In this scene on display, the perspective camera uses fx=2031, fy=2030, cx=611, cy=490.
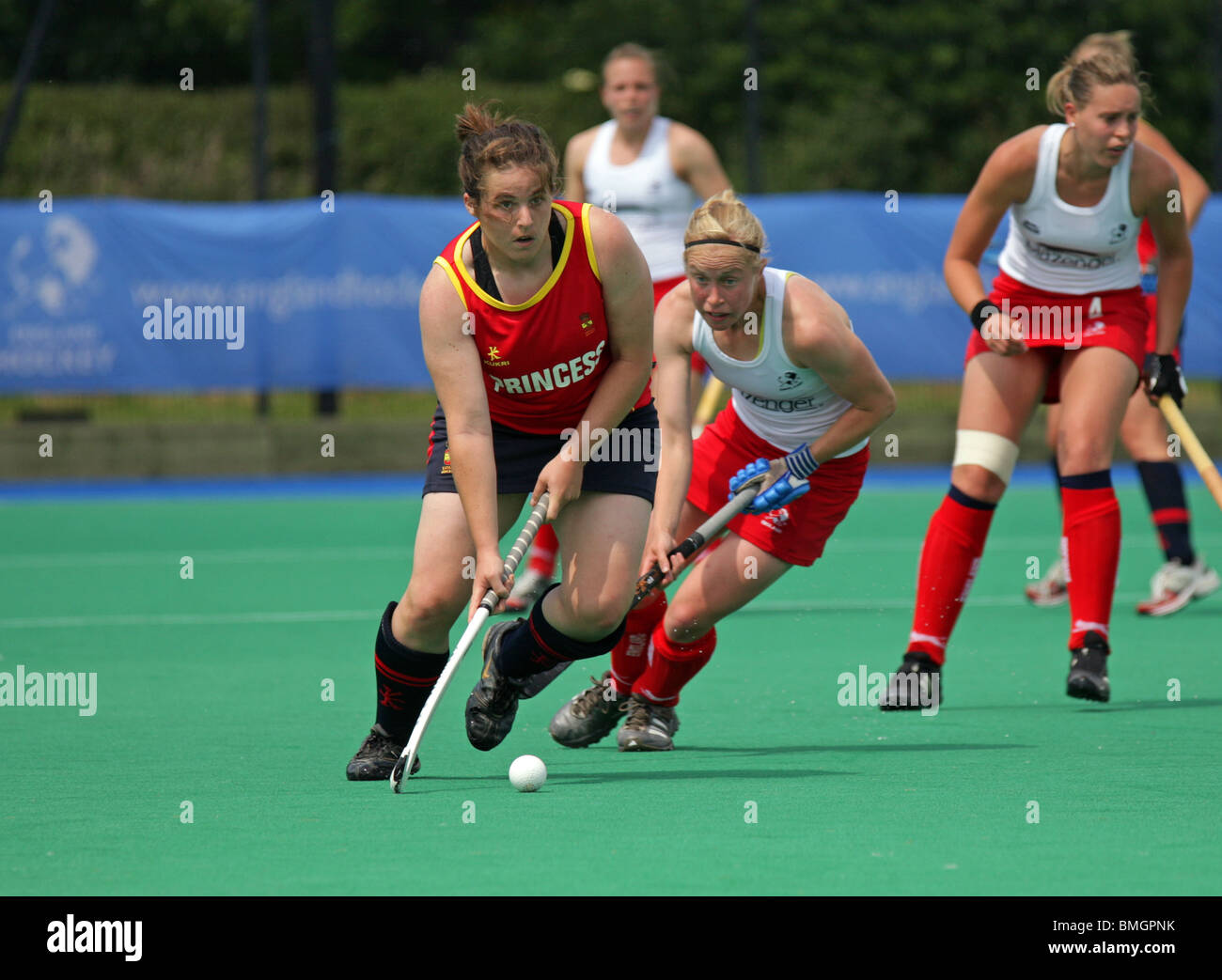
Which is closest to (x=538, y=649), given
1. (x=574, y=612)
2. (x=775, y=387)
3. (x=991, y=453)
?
(x=574, y=612)

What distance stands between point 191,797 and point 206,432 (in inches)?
389

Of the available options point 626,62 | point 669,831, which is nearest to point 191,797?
point 669,831

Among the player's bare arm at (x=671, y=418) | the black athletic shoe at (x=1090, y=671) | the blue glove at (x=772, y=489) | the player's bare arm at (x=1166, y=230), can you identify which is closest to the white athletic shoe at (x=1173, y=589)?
the player's bare arm at (x=1166, y=230)

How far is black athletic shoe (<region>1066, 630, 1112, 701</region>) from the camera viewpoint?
544 centimetres

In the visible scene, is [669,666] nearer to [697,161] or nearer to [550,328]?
[550,328]

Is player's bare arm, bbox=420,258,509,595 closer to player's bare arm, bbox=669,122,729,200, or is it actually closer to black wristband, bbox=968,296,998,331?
black wristband, bbox=968,296,998,331

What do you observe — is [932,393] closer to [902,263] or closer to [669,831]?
[902,263]

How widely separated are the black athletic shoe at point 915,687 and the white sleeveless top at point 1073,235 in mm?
1160

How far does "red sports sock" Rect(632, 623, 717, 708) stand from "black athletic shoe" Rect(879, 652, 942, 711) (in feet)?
2.38

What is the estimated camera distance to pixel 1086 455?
5707 millimetres

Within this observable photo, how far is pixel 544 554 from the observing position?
7547 mm

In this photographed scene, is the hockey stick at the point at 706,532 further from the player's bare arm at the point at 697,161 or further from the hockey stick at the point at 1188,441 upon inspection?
the player's bare arm at the point at 697,161

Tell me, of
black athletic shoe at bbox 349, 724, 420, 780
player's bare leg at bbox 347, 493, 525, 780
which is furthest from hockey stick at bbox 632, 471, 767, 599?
black athletic shoe at bbox 349, 724, 420, 780

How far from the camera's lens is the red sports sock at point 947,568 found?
18.7 feet
